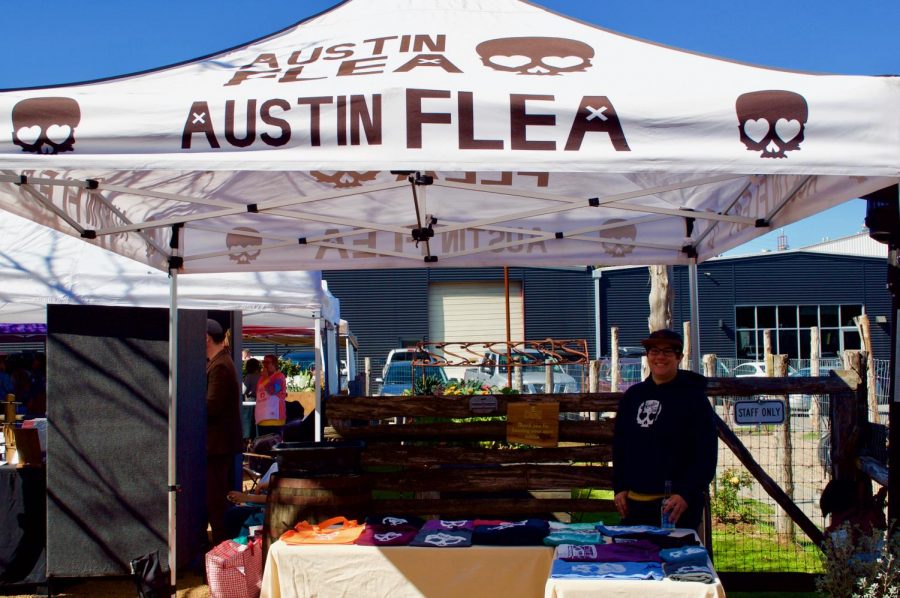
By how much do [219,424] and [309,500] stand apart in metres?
2.88

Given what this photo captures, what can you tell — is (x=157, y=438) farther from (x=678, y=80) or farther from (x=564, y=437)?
(x=678, y=80)

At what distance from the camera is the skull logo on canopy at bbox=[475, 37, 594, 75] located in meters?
3.77

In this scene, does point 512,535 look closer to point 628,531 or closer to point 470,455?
point 628,531

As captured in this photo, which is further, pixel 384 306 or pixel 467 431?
pixel 384 306

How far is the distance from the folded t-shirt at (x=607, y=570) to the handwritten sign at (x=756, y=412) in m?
2.79

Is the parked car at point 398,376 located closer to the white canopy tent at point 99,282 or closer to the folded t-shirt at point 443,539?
the white canopy tent at point 99,282

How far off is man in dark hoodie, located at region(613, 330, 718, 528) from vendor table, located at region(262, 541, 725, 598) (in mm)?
947

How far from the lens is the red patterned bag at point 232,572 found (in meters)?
5.55

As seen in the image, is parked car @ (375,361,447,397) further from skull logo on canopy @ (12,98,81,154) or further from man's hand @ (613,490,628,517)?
skull logo on canopy @ (12,98,81,154)

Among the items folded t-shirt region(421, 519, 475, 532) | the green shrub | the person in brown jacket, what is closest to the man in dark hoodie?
folded t-shirt region(421, 519, 475, 532)

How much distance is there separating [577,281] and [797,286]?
10.1 meters

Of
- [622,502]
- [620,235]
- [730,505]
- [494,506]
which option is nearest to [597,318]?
[730,505]

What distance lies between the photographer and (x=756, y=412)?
6160mm

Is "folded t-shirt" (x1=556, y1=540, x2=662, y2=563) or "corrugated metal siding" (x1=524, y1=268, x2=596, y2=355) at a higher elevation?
"corrugated metal siding" (x1=524, y1=268, x2=596, y2=355)
